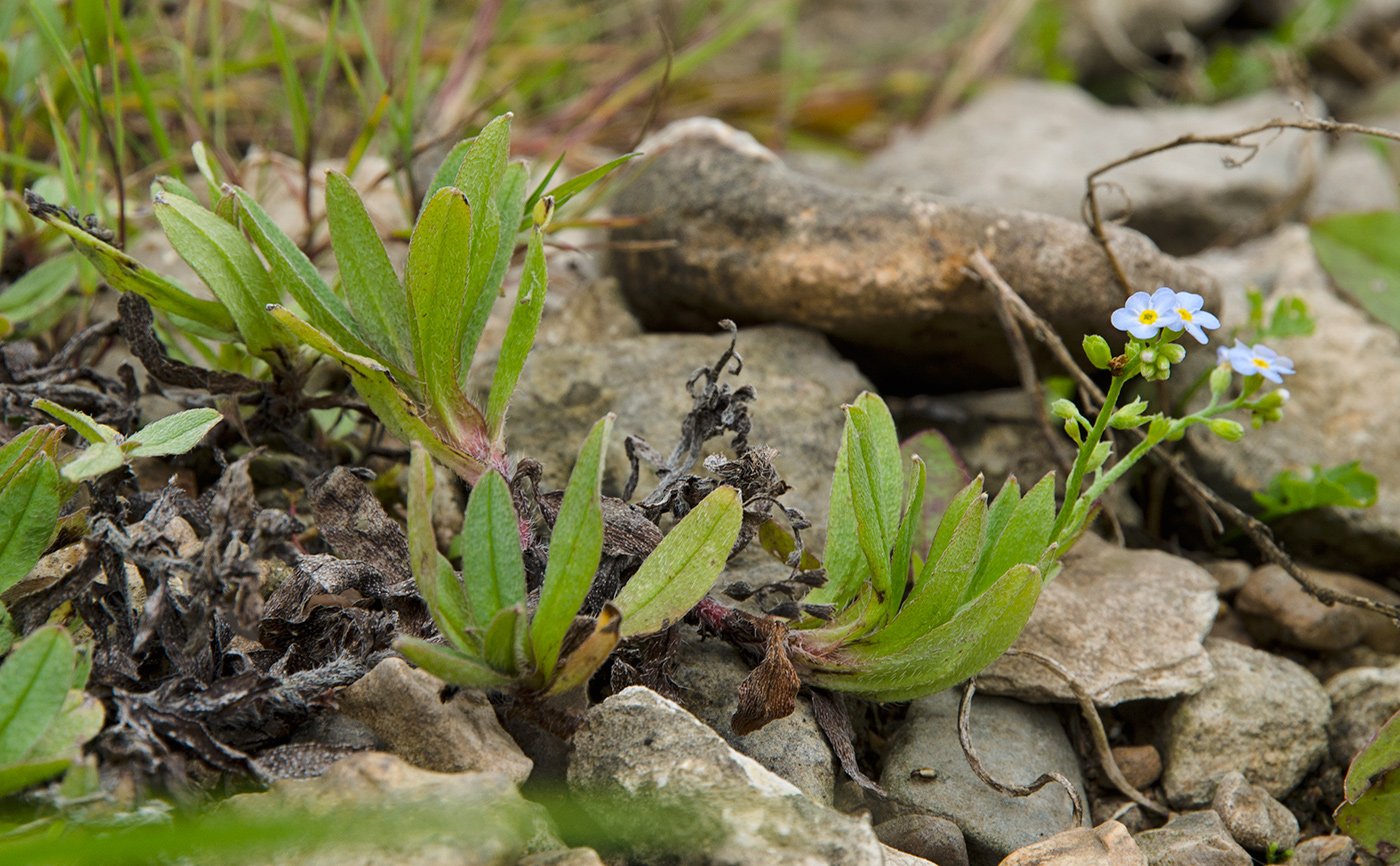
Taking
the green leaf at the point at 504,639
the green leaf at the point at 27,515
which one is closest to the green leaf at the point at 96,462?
the green leaf at the point at 27,515

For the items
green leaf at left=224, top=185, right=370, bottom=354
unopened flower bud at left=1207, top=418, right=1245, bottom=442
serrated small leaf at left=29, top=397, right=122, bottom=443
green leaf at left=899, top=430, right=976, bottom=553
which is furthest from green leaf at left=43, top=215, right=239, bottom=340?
unopened flower bud at left=1207, top=418, right=1245, bottom=442

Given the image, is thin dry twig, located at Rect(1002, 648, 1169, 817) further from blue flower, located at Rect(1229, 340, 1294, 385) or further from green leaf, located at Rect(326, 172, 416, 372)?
green leaf, located at Rect(326, 172, 416, 372)

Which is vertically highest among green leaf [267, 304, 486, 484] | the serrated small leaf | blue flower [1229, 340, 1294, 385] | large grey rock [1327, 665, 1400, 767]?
the serrated small leaf

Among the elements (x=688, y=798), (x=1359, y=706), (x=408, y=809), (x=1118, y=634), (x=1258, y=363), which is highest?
(x=1258, y=363)

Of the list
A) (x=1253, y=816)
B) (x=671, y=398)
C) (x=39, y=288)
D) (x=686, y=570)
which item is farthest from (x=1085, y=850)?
(x=39, y=288)

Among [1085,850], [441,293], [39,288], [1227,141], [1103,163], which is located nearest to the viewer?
[1085,850]

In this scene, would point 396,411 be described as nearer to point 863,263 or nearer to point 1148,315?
point 863,263
